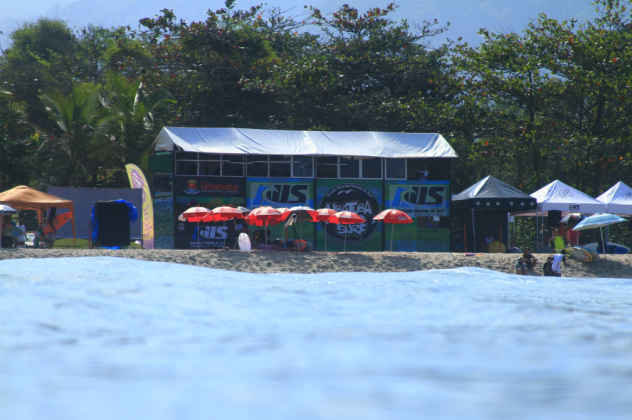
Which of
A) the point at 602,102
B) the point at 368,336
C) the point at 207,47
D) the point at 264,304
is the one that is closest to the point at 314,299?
the point at 264,304

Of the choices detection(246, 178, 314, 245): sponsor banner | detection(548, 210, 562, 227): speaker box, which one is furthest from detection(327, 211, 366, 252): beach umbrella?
detection(548, 210, 562, 227): speaker box

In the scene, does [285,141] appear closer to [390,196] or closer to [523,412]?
[390,196]

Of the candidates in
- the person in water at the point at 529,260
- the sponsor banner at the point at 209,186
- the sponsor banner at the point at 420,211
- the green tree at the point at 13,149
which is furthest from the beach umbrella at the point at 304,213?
the green tree at the point at 13,149

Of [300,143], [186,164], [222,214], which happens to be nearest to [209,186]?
[186,164]

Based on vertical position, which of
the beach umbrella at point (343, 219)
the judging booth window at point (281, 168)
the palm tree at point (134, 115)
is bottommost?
the beach umbrella at point (343, 219)

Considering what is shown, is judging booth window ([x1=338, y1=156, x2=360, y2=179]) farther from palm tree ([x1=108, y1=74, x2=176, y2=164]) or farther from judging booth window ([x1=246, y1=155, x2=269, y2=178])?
palm tree ([x1=108, y1=74, x2=176, y2=164])

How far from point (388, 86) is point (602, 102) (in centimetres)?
921

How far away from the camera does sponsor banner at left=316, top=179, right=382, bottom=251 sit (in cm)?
1884

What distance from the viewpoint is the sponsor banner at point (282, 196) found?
60.1ft

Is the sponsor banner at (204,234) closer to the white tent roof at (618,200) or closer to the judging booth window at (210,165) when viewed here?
the judging booth window at (210,165)

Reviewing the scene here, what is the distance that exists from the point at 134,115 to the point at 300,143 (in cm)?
762

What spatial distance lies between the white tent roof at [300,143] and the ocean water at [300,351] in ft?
30.8

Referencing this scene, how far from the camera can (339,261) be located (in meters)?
15.0

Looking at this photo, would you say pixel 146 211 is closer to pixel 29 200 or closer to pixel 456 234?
pixel 29 200
